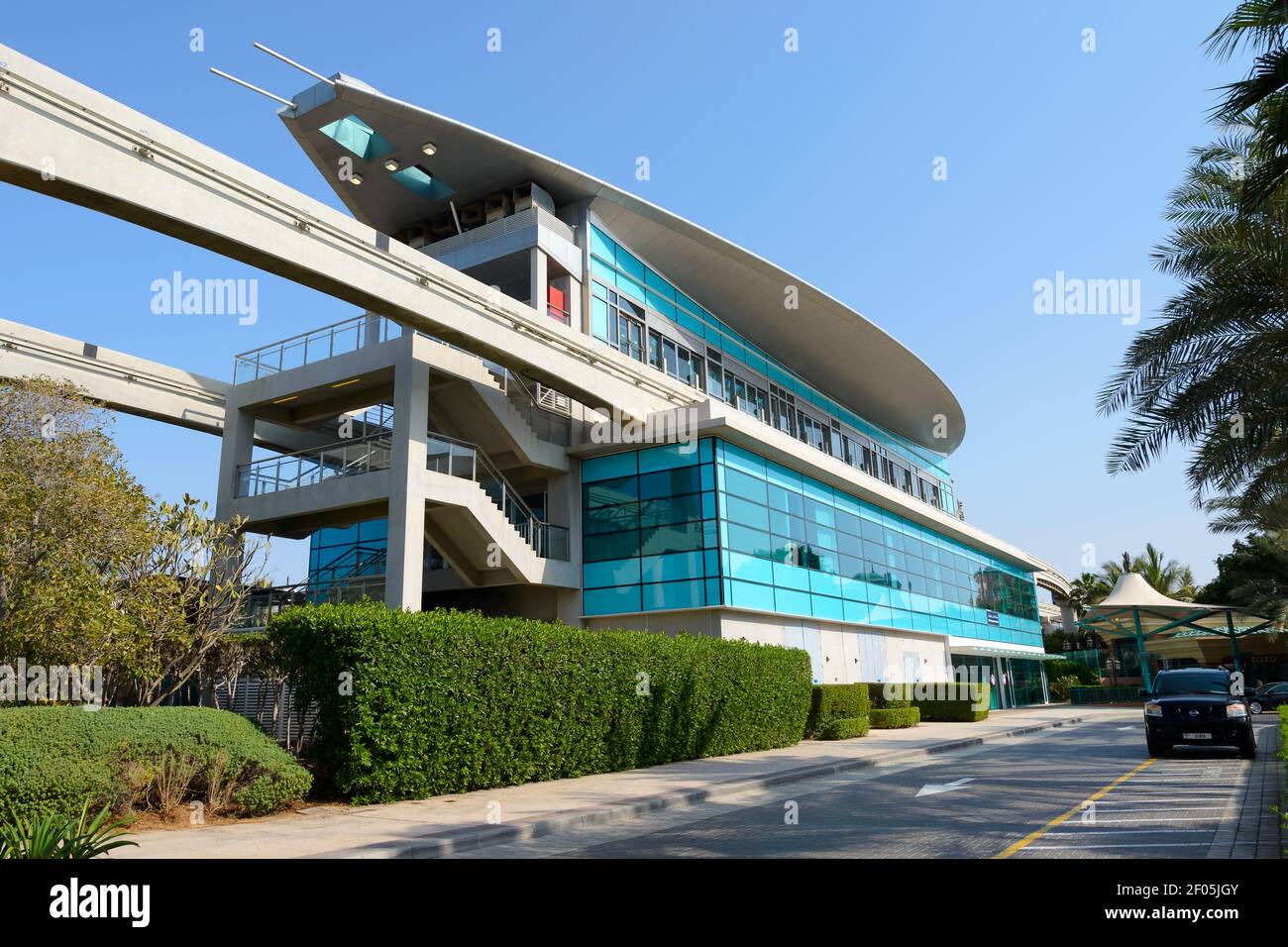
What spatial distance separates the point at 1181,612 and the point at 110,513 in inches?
1990

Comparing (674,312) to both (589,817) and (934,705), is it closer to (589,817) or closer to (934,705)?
(934,705)

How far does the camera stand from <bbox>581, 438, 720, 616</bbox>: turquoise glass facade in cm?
2478

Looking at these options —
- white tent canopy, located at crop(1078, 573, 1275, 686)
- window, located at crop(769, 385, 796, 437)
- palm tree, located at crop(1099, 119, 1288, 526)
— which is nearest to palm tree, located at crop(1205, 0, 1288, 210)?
palm tree, located at crop(1099, 119, 1288, 526)

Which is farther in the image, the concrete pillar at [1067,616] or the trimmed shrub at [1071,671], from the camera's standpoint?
the concrete pillar at [1067,616]

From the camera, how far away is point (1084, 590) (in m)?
78.3

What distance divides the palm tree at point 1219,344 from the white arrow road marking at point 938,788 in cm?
721

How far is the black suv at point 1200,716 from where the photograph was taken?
16.1 m

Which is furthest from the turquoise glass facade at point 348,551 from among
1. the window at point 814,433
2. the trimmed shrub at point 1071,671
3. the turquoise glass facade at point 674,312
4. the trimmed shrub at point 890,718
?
the trimmed shrub at point 1071,671

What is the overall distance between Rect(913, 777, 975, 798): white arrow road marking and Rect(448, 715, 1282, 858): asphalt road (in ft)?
0.15

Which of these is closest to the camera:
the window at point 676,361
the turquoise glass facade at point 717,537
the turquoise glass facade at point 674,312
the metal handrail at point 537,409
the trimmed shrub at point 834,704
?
the turquoise glass facade at point 717,537

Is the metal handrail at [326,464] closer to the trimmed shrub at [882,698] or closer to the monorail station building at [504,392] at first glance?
the monorail station building at [504,392]

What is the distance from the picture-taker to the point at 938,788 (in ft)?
43.9
